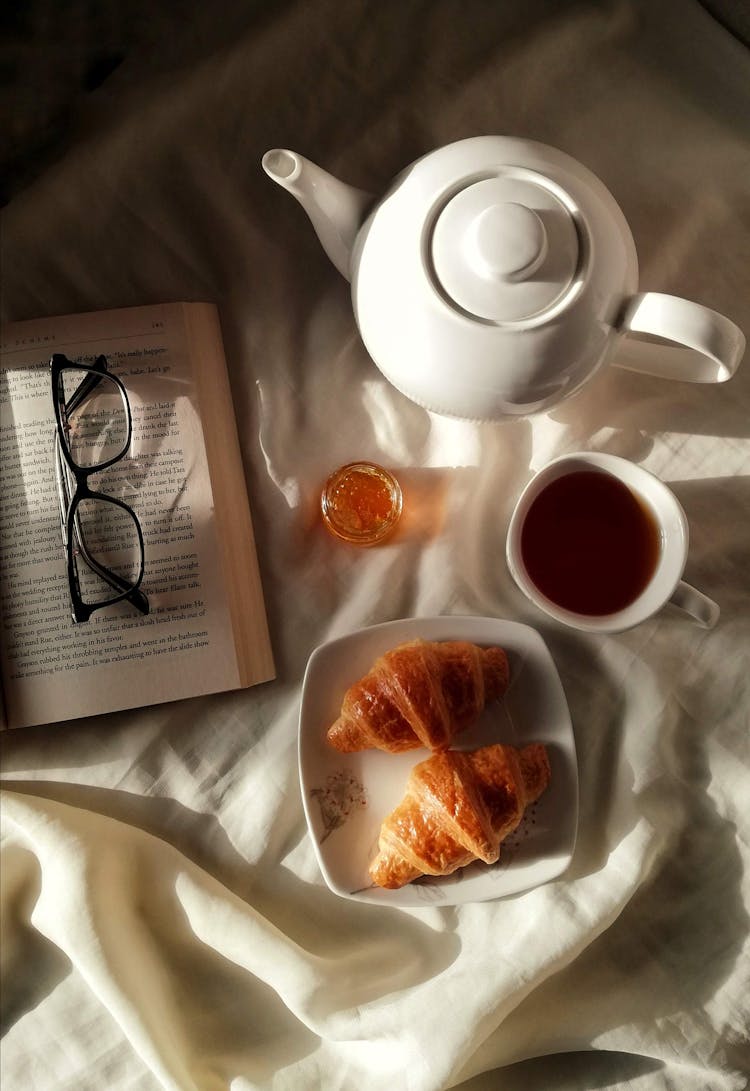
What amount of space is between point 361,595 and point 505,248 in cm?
44

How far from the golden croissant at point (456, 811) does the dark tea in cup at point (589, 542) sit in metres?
0.17

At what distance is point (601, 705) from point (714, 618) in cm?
15

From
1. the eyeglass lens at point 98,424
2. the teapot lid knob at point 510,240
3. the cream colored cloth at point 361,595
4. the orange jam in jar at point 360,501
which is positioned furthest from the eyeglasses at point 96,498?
the teapot lid knob at point 510,240

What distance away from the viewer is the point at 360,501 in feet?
3.18

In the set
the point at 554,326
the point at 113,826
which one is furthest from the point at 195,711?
the point at 554,326

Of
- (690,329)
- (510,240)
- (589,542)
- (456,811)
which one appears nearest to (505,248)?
(510,240)

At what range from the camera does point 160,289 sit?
0.98 meters

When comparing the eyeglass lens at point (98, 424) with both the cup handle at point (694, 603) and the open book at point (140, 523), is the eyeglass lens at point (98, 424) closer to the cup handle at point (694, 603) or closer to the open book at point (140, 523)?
the open book at point (140, 523)

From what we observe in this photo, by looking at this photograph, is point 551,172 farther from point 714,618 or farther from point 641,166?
point 714,618

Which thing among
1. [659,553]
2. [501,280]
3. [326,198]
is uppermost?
[326,198]

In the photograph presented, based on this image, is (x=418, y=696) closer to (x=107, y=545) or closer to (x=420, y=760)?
(x=420, y=760)

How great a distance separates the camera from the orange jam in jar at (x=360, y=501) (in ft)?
3.14

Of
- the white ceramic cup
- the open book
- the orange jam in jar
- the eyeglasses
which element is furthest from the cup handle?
the eyeglasses

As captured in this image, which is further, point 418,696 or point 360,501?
point 360,501
